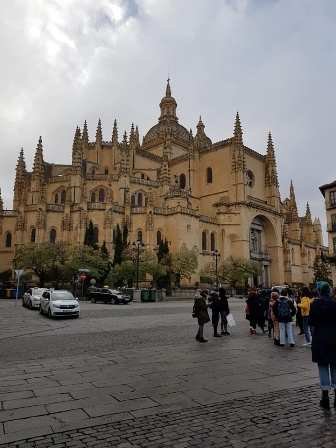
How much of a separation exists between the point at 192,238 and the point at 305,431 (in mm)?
45069

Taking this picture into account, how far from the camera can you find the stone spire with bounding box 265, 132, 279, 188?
6412 cm

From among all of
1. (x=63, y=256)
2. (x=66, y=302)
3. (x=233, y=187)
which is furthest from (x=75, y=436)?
(x=233, y=187)

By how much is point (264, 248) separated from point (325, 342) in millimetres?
58631

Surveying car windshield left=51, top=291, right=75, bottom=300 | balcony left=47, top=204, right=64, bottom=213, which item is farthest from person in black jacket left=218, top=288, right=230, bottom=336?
balcony left=47, top=204, right=64, bottom=213

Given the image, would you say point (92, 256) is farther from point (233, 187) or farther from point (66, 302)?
point (233, 187)

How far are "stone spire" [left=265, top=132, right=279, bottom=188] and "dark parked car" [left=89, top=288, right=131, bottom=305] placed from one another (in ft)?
139

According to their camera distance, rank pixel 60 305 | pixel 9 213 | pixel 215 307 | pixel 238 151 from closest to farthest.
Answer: pixel 215 307, pixel 60 305, pixel 9 213, pixel 238 151

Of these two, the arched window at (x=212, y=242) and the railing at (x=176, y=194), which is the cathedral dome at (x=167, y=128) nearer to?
the railing at (x=176, y=194)

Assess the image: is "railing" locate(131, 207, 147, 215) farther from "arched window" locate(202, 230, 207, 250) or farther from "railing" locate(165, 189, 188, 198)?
"arched window" locate(202, 230, 207, 250)

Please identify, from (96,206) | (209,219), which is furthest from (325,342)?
(209,219)

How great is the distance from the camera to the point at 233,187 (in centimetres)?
5634

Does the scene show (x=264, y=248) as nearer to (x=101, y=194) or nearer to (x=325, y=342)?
(x=101, y=194)

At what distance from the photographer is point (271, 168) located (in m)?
64.3

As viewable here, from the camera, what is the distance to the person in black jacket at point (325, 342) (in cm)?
502
